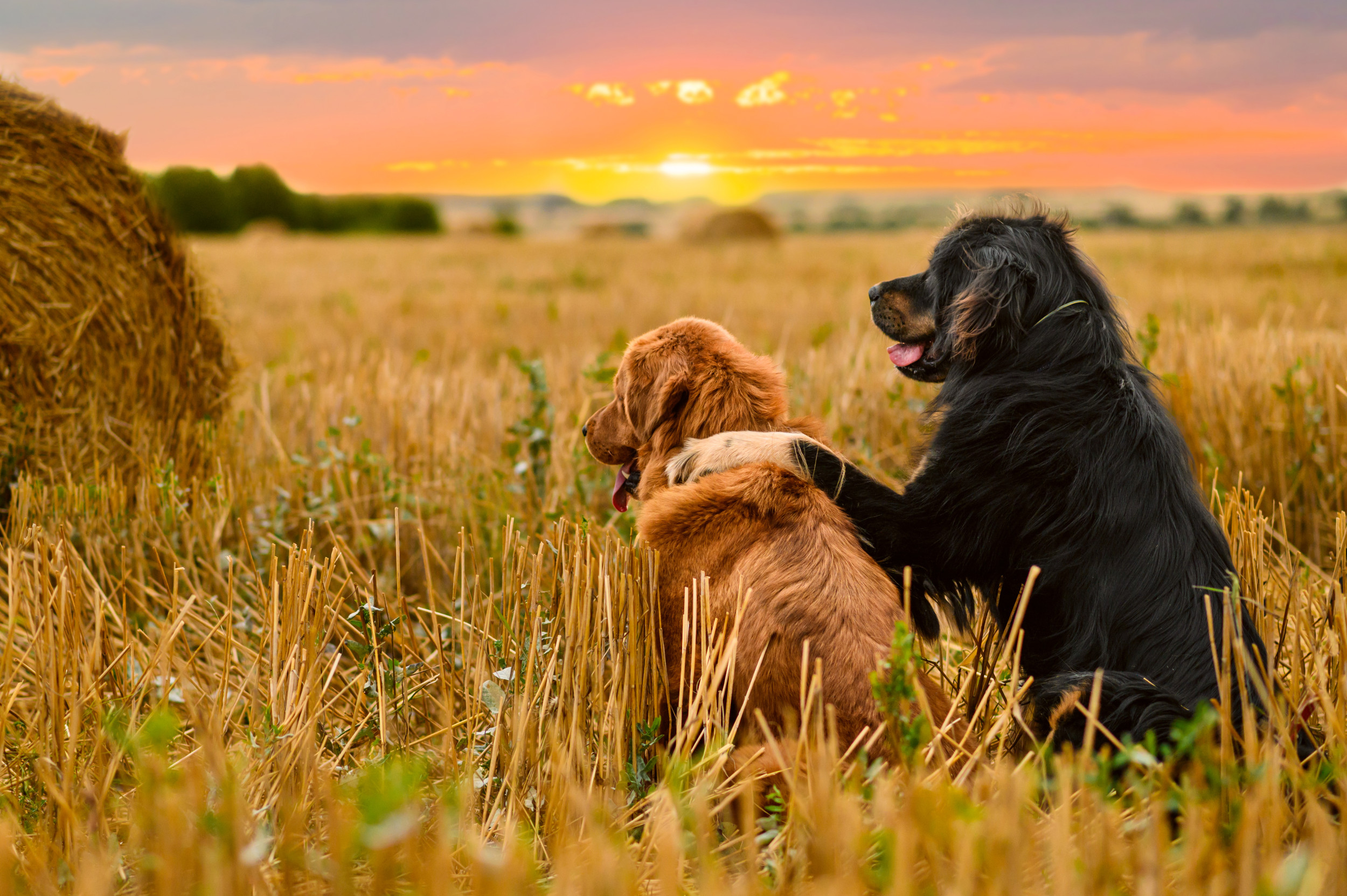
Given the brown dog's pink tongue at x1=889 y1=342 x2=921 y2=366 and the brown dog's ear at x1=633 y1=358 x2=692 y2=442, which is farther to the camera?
the brown dog's pink tongue at x1=889 y1=342 x2=921 y2=366

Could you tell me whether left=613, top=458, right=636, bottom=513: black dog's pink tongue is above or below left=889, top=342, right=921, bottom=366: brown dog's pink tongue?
below

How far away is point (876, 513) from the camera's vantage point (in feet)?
8.86

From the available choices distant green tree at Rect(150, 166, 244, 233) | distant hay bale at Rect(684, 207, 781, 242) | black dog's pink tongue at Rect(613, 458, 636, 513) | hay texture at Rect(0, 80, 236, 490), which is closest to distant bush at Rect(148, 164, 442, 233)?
distant green tree at Rect(150, 166, 244, 233)

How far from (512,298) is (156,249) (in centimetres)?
833

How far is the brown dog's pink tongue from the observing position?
3072 mm

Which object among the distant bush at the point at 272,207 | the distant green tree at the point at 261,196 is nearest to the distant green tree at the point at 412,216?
the distant bush at the point at 272,207

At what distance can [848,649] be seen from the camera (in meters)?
2.14

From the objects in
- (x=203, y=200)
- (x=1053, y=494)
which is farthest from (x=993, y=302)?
(x=203, y=200)

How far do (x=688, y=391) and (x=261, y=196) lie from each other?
46.4m

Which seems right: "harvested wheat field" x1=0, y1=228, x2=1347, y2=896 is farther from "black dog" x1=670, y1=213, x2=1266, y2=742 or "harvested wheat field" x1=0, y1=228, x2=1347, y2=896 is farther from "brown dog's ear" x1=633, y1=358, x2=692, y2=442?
"brown dog's ear" x1=633, y1=358, x2=692, y2=442

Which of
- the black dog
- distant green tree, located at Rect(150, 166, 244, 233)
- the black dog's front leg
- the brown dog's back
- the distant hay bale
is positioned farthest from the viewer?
distant green tree, located at Rect(150, 166, 244, 233)

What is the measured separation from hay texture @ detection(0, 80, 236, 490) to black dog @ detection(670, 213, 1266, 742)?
3.29 metres

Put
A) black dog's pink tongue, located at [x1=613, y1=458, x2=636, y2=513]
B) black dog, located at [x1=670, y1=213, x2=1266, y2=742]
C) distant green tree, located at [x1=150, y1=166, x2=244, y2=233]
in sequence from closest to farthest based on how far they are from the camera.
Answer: black dog, located at [x1=670, y1=213, x2=1266, y2=742] → black dog's pink tongue, located at [x1=613, y1=458, x2=636, y2=513] → distant green tree, located at [x1=150, y1=166, x2=244, y2=233]

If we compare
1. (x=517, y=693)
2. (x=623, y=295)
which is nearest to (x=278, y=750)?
(x=517, y=693)
